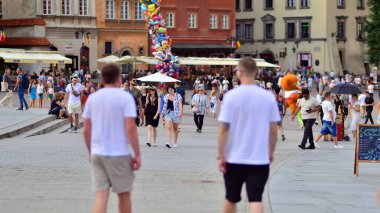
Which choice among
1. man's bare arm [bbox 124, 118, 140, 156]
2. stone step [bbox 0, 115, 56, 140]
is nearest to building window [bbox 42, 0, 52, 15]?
stone step [bbox 0, 115, 56, 140]

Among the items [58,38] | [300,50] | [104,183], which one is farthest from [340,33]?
[104,183]

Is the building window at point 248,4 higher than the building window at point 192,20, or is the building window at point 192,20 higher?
the building window at point 248,4

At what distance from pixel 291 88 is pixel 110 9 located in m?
49.2

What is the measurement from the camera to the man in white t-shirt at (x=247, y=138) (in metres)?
8.59

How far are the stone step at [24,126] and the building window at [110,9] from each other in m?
42.1

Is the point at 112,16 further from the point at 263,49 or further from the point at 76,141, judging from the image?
the point at 76,141

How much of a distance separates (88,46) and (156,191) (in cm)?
5695

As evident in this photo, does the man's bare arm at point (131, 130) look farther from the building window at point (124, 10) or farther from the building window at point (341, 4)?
the building window at point (341, 4)

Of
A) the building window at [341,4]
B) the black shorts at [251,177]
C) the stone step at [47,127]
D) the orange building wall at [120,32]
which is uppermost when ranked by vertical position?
the building window at [341,4]

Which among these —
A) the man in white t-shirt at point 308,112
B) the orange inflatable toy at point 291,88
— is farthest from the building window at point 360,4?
the man in white t-shirt at point 308,112

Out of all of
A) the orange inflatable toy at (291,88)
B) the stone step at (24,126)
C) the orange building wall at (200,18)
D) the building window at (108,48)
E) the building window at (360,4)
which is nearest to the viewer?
the orange inflatable toy at (291,88)

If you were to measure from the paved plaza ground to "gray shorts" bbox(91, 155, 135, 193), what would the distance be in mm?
2803

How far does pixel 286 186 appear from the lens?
565 inches

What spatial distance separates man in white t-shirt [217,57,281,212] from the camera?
28.2ft
